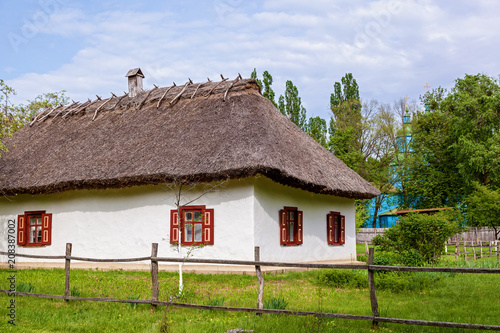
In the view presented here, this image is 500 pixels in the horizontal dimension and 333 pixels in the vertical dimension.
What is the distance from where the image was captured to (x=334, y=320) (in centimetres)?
716

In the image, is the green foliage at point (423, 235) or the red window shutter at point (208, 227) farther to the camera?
the green foliage at point (423, 235)

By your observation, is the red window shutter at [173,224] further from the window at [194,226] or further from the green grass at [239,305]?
the green grass at [239,305]

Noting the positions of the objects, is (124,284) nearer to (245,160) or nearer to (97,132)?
(245,160)

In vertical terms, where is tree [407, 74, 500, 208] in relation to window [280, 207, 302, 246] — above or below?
above

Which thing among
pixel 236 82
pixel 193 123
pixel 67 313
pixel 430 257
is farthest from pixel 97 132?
pixel 430 257

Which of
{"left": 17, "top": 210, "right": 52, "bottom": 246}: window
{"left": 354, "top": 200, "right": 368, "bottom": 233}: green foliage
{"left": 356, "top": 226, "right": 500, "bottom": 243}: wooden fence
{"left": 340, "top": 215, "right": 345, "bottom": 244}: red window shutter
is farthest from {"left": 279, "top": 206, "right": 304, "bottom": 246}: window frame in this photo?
{"left": 356, "top": 226, "right": 500, "bottom": 243}: wooden fence

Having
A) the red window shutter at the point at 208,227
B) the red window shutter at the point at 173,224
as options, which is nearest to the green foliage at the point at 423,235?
the red window shutter at the point at 208,227

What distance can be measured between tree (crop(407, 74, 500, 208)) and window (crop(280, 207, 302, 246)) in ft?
59.4

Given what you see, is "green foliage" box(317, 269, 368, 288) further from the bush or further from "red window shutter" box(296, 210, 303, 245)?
"red window shutter" box(296, 210, 303, 245)

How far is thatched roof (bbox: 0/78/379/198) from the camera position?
1345 cm

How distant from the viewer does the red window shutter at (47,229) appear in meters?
16.1

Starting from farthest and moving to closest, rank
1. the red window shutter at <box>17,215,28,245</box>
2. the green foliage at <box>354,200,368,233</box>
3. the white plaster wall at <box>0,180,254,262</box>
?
the green foliage at <box>354,200,368,233</box> → the red window shutter at <box>17,215,28,245</box> → the white plaster wall at <box>0,180,254,262</box>

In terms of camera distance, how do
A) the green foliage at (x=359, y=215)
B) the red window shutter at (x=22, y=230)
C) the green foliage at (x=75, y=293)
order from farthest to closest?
1. the green foliage at (x=359, y=215)
2. the red window shutter at (x=22, y=230)
3. the green foliage at (x=75, y=293)

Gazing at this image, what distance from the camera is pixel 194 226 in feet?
46.0
